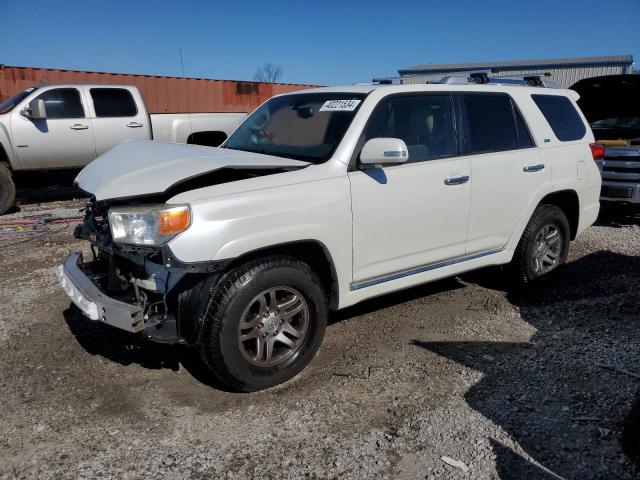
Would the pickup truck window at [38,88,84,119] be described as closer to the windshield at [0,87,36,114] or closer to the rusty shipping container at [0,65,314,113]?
the windshield at [0,87,36,114]

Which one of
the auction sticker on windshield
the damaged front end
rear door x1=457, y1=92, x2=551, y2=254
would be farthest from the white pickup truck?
rear door x1=457, y1=92, x2=551, y2=254

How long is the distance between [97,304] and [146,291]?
10.6 inches

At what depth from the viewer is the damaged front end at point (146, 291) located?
2846 millimetres

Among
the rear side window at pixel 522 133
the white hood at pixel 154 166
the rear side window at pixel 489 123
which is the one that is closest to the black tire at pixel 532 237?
the rear side window at pixel 522 133

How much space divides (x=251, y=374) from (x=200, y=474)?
71 cm

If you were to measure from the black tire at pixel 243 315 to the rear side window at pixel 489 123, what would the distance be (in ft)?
5.89

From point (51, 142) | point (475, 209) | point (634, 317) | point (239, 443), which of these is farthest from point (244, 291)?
point (51, 142)

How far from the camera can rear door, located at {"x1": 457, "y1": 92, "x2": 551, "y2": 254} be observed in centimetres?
414

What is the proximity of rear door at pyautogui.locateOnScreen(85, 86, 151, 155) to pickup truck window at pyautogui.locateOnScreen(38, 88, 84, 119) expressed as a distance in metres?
0.23

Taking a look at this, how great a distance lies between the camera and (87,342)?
3938 mm

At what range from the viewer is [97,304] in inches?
117

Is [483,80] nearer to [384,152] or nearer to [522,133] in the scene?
[522,133]

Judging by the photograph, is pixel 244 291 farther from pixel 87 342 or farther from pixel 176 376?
pixel 87 342

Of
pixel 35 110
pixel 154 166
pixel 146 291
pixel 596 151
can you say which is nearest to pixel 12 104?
pixel 35 110
